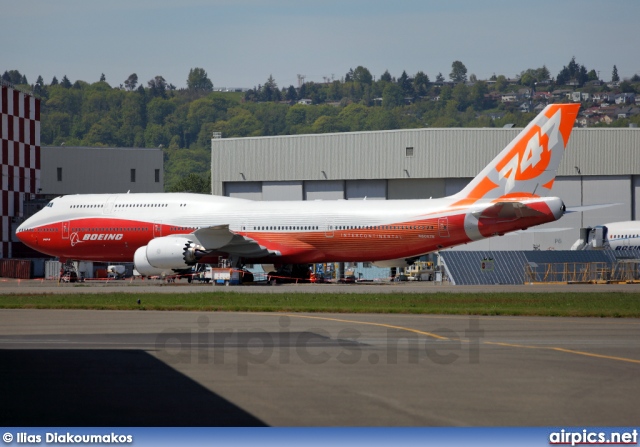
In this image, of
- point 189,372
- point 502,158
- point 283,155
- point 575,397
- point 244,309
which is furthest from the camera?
point 283,155

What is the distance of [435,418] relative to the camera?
1108 cm

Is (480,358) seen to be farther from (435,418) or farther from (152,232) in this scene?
(152,232)

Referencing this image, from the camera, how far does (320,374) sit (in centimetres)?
1448

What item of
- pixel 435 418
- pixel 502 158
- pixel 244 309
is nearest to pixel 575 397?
pixel 435 418

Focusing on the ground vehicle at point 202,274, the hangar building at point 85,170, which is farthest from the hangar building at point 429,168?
the ground vehicle at point 202,274

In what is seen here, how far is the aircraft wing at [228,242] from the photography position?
47.7 meters

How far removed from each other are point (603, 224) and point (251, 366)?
194ft

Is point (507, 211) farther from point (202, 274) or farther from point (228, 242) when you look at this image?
point (202, 274)

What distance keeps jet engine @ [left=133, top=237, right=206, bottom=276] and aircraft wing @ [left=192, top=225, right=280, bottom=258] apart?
0.95m

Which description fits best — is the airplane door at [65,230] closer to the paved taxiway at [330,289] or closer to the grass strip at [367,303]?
the paved taxiway at [330,289]

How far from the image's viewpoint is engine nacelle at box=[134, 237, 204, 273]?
153 feet

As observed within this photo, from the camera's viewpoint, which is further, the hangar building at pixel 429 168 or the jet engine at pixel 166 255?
the hangar building at pixel 429 168

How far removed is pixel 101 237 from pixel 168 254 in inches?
250

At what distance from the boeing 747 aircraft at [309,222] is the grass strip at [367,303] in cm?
949
